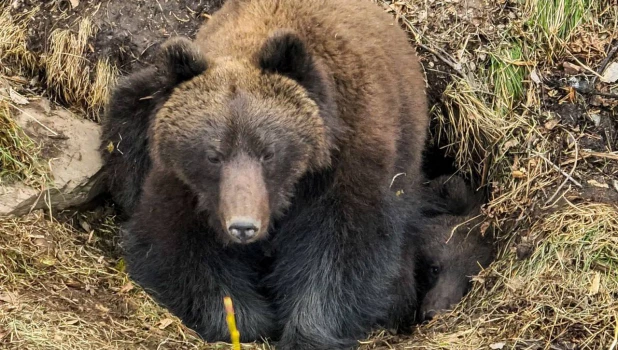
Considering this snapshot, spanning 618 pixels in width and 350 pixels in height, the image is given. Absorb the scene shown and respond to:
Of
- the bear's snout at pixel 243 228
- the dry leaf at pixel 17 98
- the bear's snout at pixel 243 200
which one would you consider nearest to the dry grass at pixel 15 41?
the dry leaf at pixel 17 98

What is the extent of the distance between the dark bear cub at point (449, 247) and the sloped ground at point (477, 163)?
0.24 m

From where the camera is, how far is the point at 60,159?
6.69m

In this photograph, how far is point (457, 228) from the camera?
7.04 m

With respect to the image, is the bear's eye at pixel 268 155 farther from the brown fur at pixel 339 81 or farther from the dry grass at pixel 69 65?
the dry grass at pixel 69 65

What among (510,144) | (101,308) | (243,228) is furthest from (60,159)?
(510,144)

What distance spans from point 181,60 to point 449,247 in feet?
9.71

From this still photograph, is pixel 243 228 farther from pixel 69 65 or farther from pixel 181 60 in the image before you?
pixel 69 65

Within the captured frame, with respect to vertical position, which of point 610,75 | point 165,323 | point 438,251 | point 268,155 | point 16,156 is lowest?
point 438,251

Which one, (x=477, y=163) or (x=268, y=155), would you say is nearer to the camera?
(x=268, y=155)

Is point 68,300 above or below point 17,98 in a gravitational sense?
below

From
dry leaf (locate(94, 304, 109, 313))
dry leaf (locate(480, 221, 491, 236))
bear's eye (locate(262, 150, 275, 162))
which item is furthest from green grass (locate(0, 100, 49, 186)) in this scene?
dry leaf (locate(480, 221, 491, 236))

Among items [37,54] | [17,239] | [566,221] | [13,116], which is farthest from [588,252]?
[37,54]

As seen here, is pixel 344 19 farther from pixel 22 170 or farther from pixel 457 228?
pixel 22 170

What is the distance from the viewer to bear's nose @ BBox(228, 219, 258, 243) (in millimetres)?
4727
